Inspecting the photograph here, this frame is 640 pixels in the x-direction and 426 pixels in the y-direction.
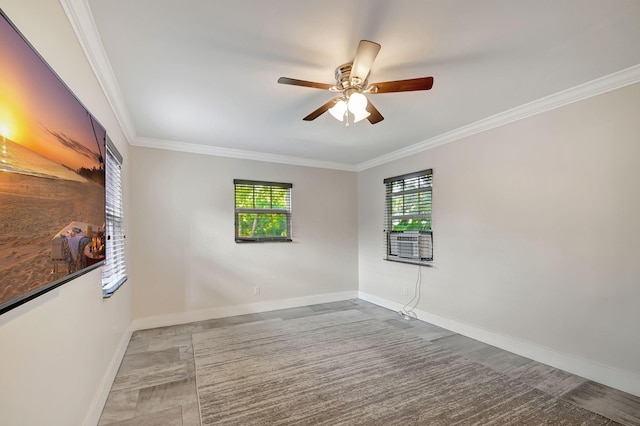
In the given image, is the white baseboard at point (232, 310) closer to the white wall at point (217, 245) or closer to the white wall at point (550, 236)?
the white wall at point (217, 245)

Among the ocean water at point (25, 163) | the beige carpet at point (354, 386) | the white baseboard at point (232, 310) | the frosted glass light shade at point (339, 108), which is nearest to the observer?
the ocean water at point (25, 163)

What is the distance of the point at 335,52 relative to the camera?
204 cm

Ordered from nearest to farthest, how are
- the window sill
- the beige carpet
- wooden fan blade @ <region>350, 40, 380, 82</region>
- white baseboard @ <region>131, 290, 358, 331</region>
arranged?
wooden fan blade @ <region>350, 40, 380, 82</region> → the beige carpet → white baseboard @ <region>131, 290, 358, 331</region> → the window sill

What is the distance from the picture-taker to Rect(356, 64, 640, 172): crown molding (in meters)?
2.36

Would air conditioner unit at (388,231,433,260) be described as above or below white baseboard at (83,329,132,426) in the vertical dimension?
above

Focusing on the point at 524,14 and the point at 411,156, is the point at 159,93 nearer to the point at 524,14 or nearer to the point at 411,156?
the point at 524,14

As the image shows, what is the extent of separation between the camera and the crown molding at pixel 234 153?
393cm

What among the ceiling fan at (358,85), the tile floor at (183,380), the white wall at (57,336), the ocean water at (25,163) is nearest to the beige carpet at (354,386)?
the tile floor at (183,380)

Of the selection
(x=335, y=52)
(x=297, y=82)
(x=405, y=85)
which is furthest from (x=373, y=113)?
(x=297, y=82)

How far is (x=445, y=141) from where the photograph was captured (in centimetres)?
383

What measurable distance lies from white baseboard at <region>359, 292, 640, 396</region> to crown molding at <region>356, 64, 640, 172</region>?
88.2 inches

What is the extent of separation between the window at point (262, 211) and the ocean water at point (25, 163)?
3.22 meters

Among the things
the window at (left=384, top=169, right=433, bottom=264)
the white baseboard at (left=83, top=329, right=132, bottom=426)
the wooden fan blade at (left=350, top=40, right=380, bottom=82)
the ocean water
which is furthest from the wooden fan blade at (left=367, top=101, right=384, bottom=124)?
the white baseboard at (left=83, top=329, right=132, bottom=426)

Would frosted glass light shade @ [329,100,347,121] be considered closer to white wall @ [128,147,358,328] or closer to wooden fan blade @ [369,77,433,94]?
wooden fan blade @ [369,77,433,94]
